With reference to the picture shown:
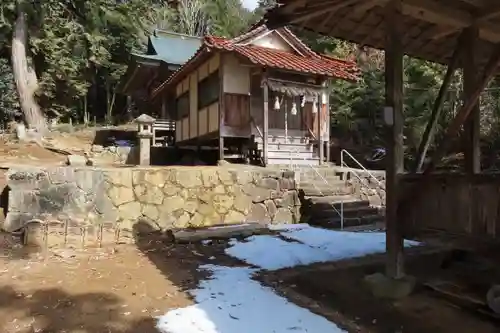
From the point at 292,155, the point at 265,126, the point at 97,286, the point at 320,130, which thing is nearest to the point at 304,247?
the point at 97,286

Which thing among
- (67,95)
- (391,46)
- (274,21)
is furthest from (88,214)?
(67,95)

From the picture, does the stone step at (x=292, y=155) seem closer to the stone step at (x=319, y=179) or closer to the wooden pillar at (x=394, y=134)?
the stone step at (x=319, y=179)

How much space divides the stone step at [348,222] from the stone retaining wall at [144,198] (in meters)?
0.71

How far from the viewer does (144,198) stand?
26.8ft

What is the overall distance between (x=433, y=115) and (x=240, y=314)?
10.9 ft

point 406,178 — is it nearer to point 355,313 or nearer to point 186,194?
point 355,313

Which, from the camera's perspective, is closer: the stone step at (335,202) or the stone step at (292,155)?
the stone step at (335,202)

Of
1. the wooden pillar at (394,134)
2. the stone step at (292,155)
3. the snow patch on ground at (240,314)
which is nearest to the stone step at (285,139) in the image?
the stone step at (292,155)

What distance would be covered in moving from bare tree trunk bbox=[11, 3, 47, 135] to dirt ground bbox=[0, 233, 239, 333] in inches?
591

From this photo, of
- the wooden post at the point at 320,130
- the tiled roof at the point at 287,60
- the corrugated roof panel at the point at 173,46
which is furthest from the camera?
the corrugated roof panel at the point at 173,46

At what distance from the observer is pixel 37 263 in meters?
5.86

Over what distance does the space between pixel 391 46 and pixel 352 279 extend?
9.20 ft

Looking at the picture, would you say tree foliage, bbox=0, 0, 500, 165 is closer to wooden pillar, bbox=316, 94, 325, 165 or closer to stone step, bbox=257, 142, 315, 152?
wooden pillar, bbox=316, 94, 325, 165

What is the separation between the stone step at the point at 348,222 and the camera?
9008 mm
